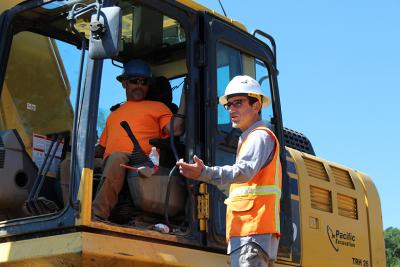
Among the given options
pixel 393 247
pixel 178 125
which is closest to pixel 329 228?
pixel 178 125

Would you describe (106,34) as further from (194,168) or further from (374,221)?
(374,221)

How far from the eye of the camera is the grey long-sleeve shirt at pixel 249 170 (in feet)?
12.8

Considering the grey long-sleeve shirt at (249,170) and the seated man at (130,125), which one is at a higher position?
the seated man at (130,125)

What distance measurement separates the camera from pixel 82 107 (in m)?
4.27

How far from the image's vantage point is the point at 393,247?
132 feet

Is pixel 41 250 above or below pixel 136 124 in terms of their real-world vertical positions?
below

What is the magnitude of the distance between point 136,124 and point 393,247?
1476 inches

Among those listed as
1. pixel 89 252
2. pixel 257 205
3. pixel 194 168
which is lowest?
pixel 89 252

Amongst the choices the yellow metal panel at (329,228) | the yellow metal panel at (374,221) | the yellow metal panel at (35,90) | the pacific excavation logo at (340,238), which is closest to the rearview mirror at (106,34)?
the yellow metal panel at (35,90)

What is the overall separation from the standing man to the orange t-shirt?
2.84 ft

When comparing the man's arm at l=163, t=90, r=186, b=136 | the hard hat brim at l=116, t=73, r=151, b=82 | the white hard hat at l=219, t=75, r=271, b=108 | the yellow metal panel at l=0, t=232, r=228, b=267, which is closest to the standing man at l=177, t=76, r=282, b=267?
the white hard hat at l=219, t=75, r=271, b=108

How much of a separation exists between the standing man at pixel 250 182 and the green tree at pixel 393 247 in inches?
1396

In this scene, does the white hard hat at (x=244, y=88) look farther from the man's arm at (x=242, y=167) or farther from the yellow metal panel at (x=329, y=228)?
the yellow metal panel at (x=329, y=228)

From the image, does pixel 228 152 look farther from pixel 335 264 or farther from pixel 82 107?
pixel 335 264
